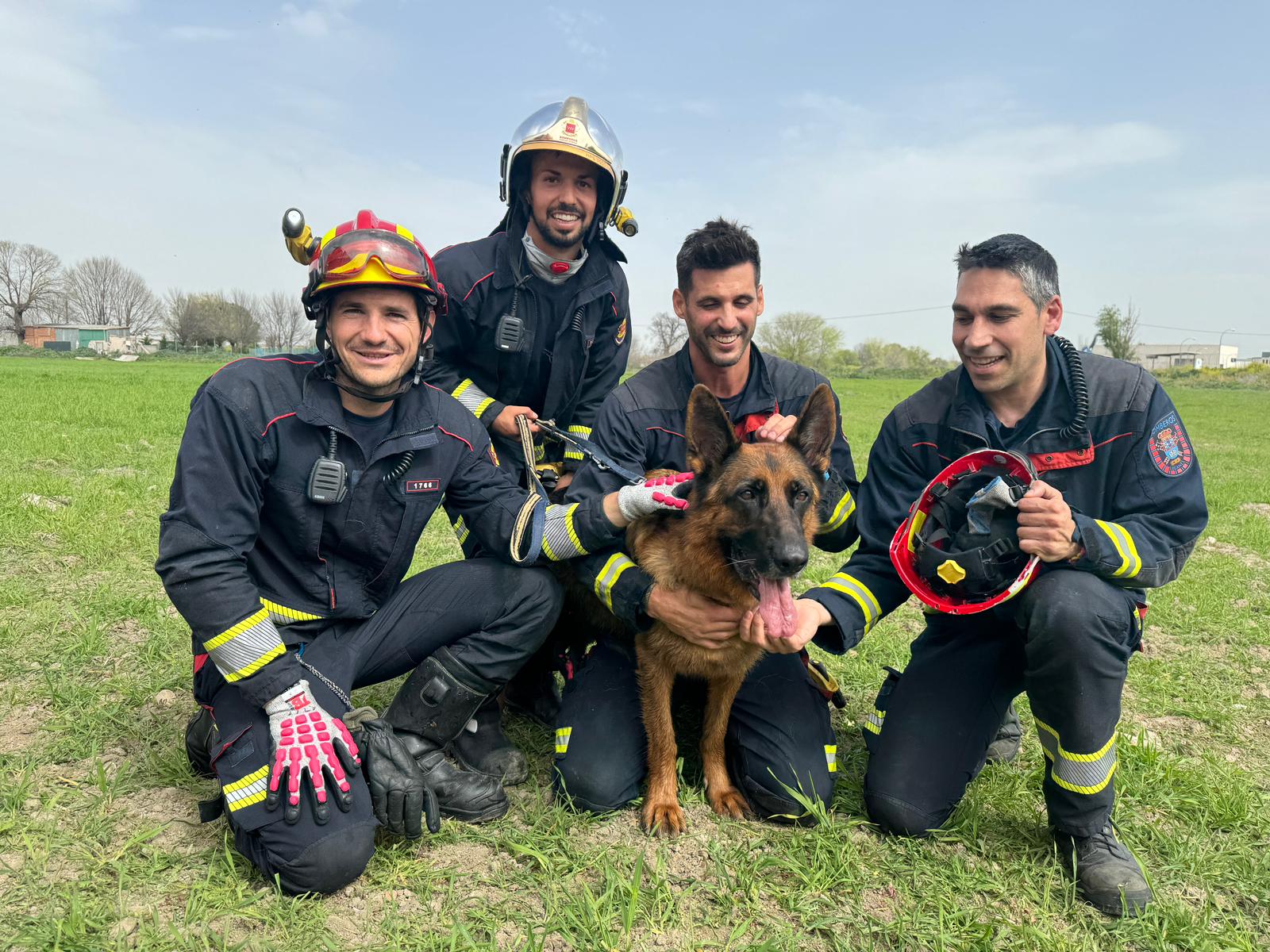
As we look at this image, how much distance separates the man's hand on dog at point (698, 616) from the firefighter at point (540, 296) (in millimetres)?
1283

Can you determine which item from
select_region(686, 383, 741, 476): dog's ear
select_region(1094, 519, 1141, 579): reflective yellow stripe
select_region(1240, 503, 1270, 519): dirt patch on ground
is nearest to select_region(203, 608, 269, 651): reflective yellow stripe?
select_region(686, 383, 741, 476): dog's ear

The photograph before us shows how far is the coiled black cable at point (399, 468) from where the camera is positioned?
136 inches

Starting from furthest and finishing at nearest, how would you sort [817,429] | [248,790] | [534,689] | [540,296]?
[540,296], [534,689], [817,429], [248,790]

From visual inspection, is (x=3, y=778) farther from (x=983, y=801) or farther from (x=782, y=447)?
(x=983, y=801)

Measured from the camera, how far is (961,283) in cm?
353

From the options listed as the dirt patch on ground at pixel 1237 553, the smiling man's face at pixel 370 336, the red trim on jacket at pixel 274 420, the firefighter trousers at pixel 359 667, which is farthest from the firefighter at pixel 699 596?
the dirt patch on ground at pixel 1237 553

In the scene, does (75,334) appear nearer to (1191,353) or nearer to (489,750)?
(489,750)

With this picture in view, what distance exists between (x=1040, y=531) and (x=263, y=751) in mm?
3109

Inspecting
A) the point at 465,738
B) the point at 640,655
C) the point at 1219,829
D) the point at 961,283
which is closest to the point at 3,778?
the point at 465,738

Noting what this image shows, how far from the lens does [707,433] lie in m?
3.35

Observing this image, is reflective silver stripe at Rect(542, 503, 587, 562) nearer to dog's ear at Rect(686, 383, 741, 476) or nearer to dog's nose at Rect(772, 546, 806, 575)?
dog's ear at Rect(686, 383, 741, 476)

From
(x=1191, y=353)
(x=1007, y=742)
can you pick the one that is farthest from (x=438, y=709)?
(x=1191, y=353)

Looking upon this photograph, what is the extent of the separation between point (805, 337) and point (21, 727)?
278 feet

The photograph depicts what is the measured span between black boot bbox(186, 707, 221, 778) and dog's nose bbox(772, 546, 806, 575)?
2.54 meters
